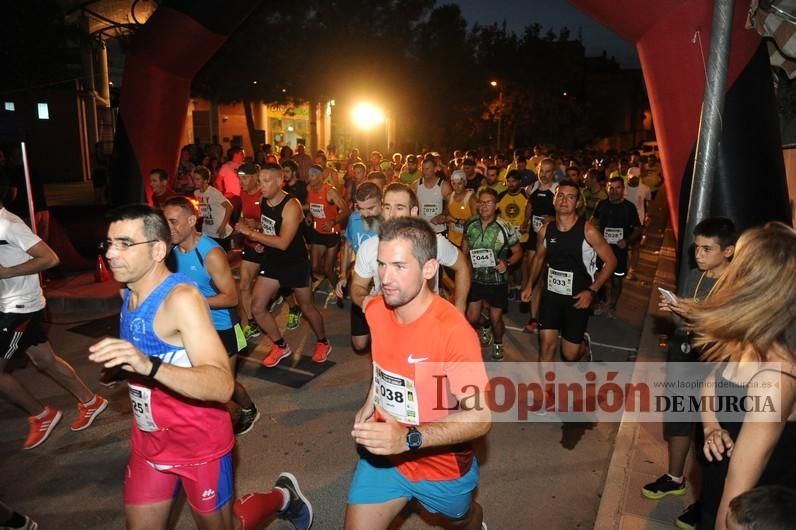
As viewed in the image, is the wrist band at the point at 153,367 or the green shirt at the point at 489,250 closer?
the wrist band at the point at 153,367

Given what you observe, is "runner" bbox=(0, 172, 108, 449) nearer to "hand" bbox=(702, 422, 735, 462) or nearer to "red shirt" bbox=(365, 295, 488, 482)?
"red shirt" bbox=(365, 295, 488, 482)

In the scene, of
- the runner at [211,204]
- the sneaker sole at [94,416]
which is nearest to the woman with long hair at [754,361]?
the sneaker sole at [94,416]

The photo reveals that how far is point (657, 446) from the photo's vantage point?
4.71 metres

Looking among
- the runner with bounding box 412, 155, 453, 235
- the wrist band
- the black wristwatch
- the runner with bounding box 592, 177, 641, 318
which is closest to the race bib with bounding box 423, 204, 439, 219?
the runner with bounding box 412, 155, 453, 235

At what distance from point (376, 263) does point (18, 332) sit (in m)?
2.84

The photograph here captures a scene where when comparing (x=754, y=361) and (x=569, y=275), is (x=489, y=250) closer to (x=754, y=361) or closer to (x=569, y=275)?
(x=569, y=275)

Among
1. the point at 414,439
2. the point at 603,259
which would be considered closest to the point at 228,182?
the point at 603,259

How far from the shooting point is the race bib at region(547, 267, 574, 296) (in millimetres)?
5316

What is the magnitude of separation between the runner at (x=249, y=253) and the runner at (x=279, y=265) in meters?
0.26

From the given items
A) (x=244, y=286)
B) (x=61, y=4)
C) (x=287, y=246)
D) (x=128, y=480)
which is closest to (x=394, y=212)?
(x=287, y=246)

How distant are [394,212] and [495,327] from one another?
2.59 m

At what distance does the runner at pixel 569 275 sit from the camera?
17.4ft

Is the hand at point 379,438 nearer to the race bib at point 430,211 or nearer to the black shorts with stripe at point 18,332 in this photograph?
the black shorts with stripe at point 18,332

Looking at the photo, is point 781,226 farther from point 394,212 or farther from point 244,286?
point 244,286
